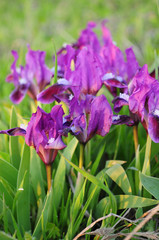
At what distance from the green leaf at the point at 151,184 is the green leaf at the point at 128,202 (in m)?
0.03

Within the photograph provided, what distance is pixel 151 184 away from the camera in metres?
0.86

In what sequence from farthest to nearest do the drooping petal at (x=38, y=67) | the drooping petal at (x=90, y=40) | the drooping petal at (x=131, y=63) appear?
the drooping petal at (x=90, y=40) < the drooping petal at (x=38, y=67) < the drooping petal at (x=131, y=63)

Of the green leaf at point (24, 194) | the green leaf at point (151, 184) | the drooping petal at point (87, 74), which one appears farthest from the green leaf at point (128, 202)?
Answer: the drooping petal at point (87, 74)

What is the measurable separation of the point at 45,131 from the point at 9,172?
0.23 meters

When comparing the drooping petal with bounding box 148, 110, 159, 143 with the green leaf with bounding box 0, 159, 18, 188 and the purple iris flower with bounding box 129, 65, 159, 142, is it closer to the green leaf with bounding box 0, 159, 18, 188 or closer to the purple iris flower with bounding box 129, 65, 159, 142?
the purple iris flower with bounding box 129, 65, 159, 142

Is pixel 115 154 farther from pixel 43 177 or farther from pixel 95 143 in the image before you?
pixel 43 177

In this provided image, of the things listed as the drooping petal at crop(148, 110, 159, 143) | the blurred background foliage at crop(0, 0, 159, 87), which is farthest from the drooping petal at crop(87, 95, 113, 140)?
the blurred background foliage at crop(0, 0, 159, 87)

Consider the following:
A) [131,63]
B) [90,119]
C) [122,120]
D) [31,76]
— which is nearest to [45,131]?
[90,119]

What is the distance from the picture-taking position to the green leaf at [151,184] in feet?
2.81

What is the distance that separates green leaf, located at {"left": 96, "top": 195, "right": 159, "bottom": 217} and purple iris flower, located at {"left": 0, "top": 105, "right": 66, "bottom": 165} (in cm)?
27

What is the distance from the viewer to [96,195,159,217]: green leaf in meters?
0.85

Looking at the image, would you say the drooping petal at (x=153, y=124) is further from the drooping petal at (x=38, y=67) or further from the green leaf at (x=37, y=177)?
the drooping petal at (x=38, y=67)

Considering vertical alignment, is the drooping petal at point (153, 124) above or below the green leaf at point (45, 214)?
above

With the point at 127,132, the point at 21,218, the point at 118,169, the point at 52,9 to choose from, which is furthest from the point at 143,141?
the point at 52,9
